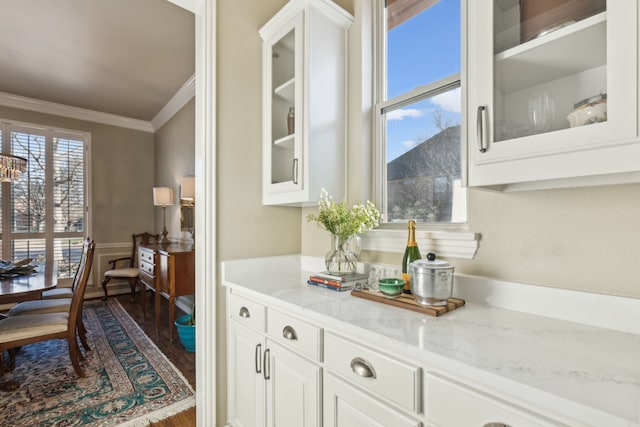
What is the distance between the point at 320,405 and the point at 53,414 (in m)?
1.92

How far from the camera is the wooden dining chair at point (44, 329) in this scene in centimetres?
214

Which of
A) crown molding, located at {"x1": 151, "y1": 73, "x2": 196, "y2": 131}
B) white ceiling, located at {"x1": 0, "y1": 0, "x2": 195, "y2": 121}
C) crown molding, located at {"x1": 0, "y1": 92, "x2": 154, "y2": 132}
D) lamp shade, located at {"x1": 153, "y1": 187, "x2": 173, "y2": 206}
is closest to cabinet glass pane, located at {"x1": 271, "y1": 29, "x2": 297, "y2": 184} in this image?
white ceiling, located at {"x1": 0, "y1": 0, "x2": 195, "y2": 121}

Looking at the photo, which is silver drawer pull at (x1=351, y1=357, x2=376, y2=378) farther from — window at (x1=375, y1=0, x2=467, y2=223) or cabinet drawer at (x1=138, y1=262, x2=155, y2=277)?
cabinet drawer at (x1=138, y1=262, x2=155, y2=277)

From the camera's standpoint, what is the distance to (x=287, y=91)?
175 cm

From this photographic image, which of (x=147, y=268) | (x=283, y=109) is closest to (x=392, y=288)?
(x=283, y=109)

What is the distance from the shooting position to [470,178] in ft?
3.36

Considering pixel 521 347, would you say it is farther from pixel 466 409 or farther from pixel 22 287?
pixel 22 287

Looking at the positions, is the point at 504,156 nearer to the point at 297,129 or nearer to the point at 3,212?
the point at 297,129

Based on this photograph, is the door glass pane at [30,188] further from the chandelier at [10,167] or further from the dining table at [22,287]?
the dining table at [22,287]

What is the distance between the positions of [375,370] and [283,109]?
142 centimetres

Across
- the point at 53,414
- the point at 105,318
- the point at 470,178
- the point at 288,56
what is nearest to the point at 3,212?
the point at 105,318

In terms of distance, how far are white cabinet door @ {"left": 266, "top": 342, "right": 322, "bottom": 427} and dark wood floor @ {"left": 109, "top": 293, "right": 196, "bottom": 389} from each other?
1277 millimetres

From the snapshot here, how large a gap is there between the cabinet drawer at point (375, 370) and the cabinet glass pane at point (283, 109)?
939mm

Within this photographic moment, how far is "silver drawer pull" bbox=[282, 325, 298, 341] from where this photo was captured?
1.21 m
